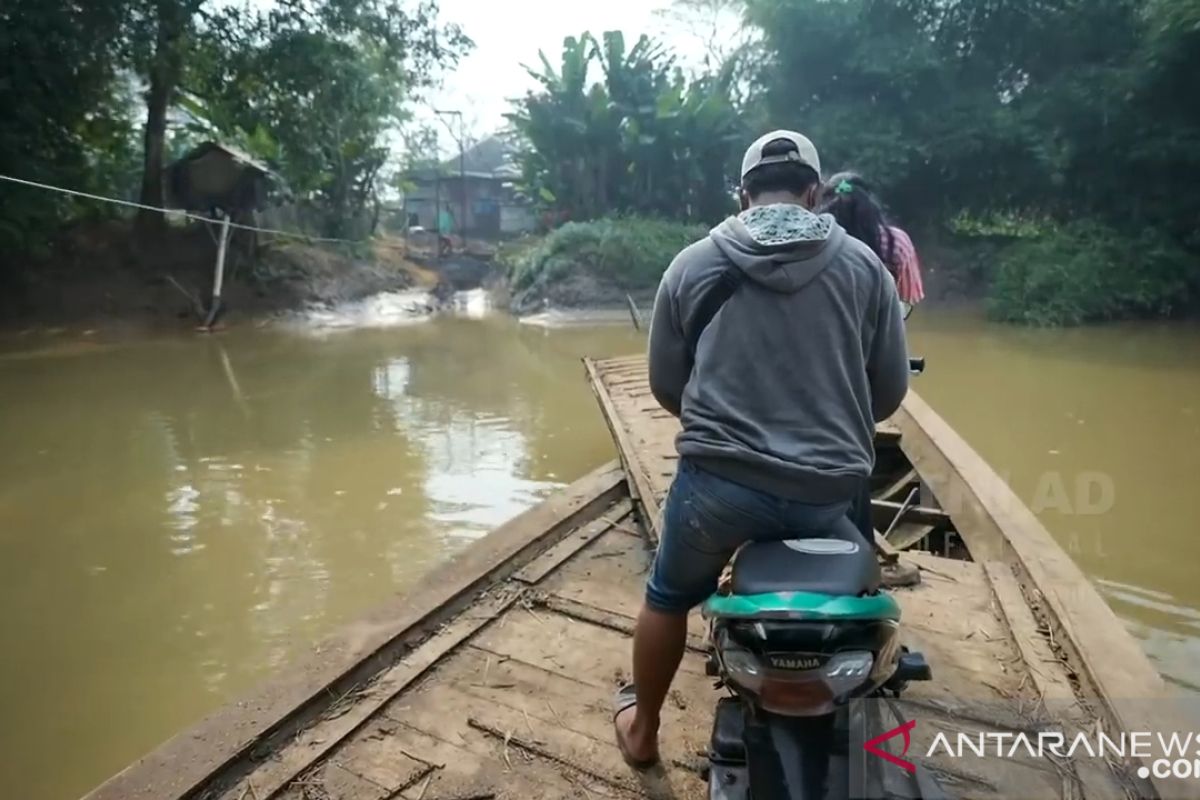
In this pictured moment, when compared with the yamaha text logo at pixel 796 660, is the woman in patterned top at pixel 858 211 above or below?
above

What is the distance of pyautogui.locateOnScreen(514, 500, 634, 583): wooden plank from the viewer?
3.11m

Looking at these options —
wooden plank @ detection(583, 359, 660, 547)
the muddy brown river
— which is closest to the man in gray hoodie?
wooden plank @ detection(583, 359, 660, 547)

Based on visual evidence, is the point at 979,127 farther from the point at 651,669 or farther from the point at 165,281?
the point at 651,669

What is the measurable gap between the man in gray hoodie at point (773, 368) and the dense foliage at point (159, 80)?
1406 centimetres

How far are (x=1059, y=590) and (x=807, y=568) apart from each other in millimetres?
1528

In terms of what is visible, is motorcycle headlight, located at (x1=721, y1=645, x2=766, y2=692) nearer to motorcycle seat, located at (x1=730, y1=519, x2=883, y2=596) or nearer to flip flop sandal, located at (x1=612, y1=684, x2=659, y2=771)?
motorcycle seat, located at (x1=730, y1=519, x2=883, y2=596)

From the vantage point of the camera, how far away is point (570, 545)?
3.40 metres

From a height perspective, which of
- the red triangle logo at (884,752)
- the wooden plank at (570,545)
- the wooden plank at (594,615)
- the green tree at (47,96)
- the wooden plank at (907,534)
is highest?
the green tree at (47,96)

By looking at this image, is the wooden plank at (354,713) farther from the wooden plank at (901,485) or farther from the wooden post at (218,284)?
the wooden post at (218,284)

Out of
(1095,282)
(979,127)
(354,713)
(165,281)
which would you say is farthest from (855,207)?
(979,127)

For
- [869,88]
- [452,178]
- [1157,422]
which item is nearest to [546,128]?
[869,88]

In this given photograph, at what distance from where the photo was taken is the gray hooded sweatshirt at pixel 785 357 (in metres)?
1.68

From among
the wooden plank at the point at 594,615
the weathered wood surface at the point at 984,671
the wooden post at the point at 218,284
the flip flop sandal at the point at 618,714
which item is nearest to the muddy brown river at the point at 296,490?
the weathered wood surface at the point at 984,671

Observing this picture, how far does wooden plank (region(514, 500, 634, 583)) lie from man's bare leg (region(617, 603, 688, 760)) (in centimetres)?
105
